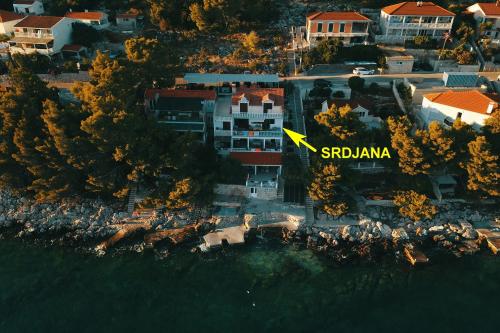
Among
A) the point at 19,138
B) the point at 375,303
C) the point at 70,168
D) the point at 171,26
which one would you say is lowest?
the point at 375,303

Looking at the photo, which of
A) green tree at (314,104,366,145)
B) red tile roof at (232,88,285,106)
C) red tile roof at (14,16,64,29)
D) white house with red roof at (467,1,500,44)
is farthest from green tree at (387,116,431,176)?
red tile roof at (14,16,64,29)

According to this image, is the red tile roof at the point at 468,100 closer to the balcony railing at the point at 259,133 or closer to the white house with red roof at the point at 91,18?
the balcony railing at the point at 259,133

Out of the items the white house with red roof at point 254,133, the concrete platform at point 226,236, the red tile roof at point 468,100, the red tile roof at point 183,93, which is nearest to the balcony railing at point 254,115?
the white house with red roof at point 254,133

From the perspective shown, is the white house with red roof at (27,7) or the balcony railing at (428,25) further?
the white house with red roof at (27,7)

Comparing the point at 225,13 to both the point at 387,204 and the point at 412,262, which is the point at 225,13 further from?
the point at 412,262

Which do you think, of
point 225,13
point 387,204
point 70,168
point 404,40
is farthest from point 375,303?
point 225,13

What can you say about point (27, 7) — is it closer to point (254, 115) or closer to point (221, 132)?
point (221, 132)

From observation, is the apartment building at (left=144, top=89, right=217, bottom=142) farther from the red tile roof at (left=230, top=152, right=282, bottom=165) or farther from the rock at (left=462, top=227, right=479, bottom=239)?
the rock at (left=462, top=227, right=479, bottom=239)
